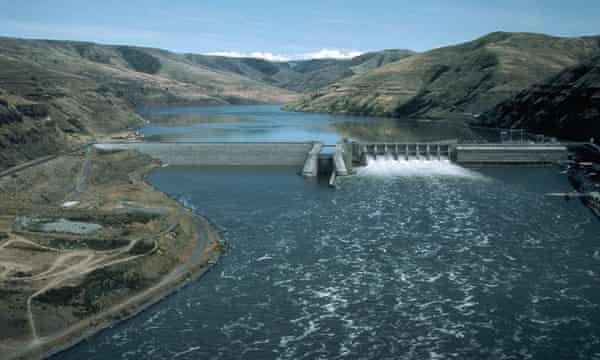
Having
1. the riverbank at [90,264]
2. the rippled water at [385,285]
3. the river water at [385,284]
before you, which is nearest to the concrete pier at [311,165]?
the river water at [385,284]

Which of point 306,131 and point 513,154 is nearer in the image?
point 513,154

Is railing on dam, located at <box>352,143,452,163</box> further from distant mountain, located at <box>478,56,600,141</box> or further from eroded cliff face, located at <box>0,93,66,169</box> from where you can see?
eroded cliff face, located at <box>0,93,66,169</box>

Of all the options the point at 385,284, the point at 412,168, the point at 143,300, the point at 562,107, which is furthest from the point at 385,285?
the point at 562,107

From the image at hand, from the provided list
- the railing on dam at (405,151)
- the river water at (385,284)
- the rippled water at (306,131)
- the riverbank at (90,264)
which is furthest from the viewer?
the rippled water at (306,131)

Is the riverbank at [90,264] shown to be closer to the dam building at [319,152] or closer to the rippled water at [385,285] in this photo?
the rippled water at [385,285]

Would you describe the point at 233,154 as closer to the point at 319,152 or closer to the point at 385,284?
the point at 319,152

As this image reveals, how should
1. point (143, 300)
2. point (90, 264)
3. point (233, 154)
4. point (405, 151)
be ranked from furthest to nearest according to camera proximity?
point (405, 151), point (233, 154), point (90, 264), point (143, 300)

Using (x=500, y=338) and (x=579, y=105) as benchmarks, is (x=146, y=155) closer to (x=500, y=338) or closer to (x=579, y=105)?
(x=500, y=338)

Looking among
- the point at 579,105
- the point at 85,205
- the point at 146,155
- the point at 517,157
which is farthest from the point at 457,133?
the point at 85,205
